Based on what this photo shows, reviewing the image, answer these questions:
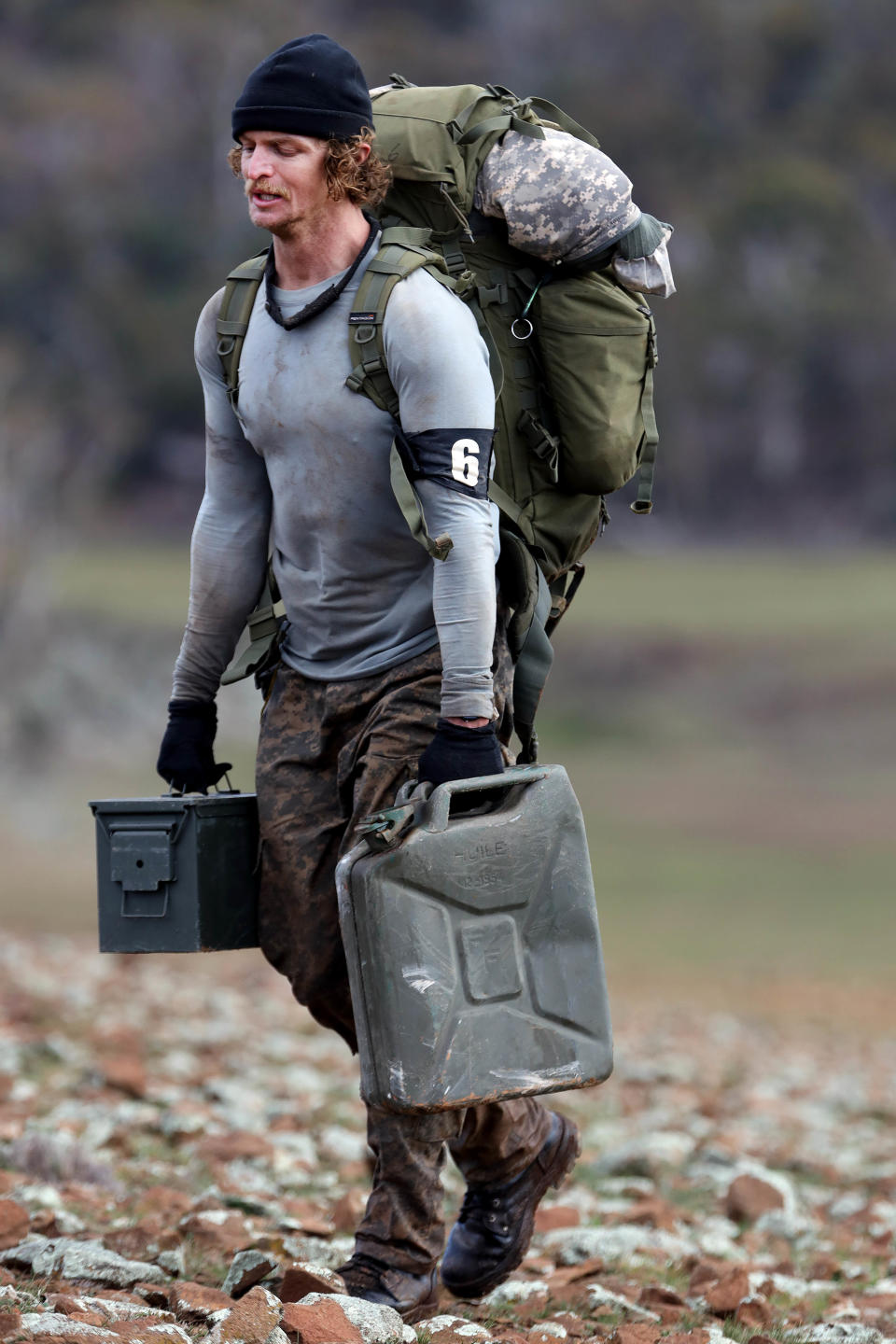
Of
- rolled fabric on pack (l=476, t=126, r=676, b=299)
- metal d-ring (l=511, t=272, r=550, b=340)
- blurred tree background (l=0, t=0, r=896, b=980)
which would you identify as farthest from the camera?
blurred tree background (l=0, t=0, r=896, b=980)

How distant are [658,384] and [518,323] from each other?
48119 millimetres

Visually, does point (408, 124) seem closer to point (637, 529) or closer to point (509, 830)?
point (509, 830)

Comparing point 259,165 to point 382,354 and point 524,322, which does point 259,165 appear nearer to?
point 382,354

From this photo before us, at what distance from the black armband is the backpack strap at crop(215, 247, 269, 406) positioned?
47 cm

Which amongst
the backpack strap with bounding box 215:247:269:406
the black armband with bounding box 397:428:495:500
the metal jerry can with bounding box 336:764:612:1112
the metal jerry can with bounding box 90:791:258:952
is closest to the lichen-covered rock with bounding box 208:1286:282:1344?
the metal jerry can with bounding box 336:764:612:1112

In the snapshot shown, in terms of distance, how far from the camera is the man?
3.96m

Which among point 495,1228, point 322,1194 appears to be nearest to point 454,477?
point 495,1228

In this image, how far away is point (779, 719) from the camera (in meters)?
47.1

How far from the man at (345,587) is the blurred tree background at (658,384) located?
2897 cm

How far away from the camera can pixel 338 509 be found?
13.7 ft

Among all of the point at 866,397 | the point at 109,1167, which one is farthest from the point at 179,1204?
the point at 866,397

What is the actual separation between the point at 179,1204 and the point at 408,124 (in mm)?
2861

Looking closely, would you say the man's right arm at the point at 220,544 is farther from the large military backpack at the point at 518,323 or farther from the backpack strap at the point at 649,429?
the backpack strap at the point at 649,429

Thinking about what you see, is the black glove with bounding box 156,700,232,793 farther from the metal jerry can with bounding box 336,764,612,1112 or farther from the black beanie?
the black beanie
